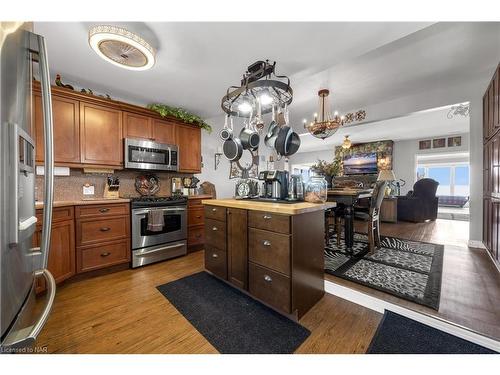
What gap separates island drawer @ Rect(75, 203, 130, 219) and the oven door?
12 cm

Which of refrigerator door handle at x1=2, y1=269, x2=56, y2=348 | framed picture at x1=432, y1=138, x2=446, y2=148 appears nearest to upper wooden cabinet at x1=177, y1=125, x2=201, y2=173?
refrigerator door handle at x1=2, y1=269, x2=56, y2=348

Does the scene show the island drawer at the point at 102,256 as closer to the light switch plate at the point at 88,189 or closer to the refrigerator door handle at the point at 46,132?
the light switch plate at the point at 88,189

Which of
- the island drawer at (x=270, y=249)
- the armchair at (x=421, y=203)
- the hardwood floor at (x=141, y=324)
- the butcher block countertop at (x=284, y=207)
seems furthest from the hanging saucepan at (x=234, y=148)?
the armchair at (x=421, y=203)

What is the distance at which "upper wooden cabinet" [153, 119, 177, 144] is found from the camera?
2.92m

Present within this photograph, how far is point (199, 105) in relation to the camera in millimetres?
3156

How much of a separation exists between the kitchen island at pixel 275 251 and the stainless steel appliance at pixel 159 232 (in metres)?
1.05

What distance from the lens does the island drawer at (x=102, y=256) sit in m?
2.12

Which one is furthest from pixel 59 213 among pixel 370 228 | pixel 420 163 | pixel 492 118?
pixel 420 163

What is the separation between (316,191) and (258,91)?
944mm

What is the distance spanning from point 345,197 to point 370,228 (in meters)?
0.58

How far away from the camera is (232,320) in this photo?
1.49 meters

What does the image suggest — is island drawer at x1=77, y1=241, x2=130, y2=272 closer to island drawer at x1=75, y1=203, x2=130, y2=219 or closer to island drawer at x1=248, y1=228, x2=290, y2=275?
island drawer at x1=75, y1=203, x2=130, y2=219

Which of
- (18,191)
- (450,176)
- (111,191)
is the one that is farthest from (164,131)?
(450,176)
